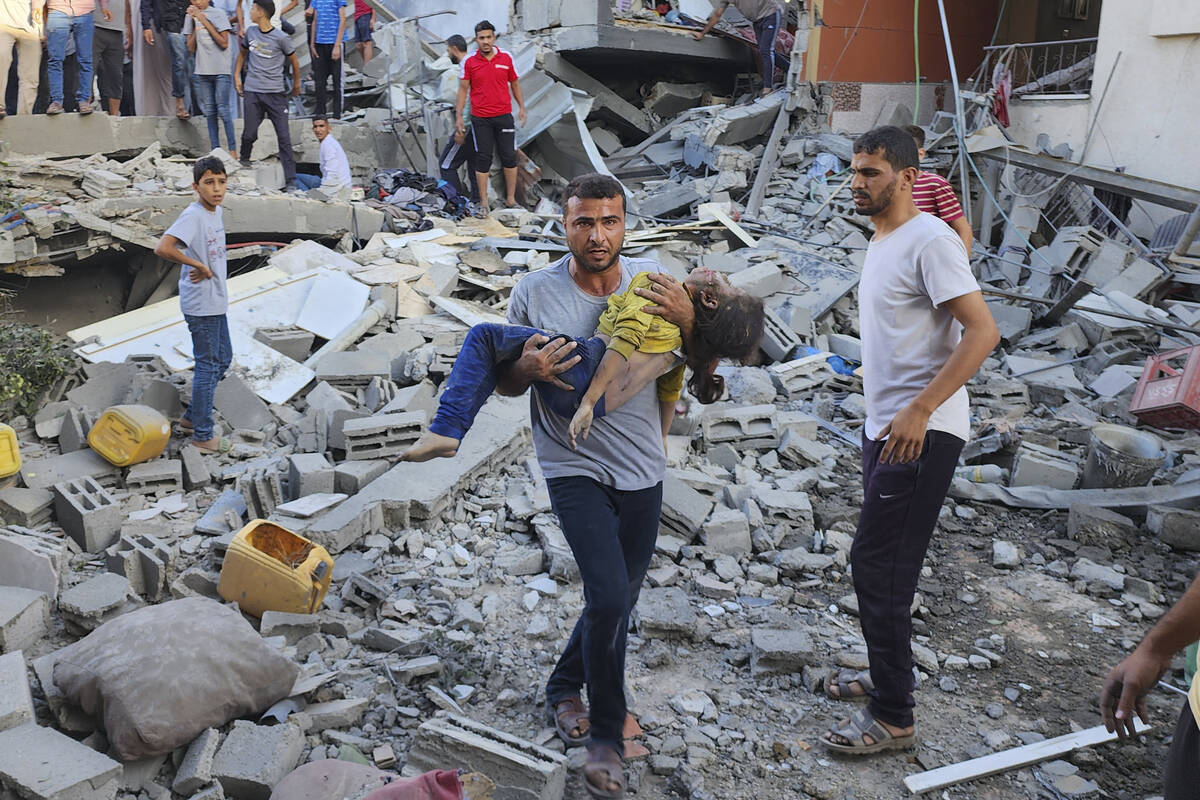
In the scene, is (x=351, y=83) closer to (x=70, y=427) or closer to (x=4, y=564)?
(x=70, y=427)

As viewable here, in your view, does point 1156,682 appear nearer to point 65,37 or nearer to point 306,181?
point 65,37

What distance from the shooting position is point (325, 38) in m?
12.6

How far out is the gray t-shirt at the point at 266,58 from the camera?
35.9 ft

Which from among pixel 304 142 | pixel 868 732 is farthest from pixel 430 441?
pixel 304 142

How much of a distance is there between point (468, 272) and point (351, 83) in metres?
8.24

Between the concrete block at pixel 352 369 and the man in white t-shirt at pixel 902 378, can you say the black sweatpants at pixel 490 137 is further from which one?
the man in white t-shirt at pixel 902 378

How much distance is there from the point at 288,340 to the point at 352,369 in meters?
0.89

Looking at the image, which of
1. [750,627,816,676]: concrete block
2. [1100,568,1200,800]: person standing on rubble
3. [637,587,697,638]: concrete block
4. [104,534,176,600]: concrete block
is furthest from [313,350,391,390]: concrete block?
[1100,568,1200,800]: person standing on rubble

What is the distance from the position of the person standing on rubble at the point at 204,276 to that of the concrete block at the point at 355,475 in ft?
4.29

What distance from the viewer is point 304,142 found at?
13109mm

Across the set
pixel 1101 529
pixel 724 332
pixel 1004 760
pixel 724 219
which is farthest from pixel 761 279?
pixel 724 332

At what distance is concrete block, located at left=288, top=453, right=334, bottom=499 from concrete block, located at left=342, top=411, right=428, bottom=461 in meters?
0.24

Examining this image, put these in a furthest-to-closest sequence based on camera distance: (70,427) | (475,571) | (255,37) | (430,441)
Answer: (255,37)
(70,427)
(475,571)
(430,441)

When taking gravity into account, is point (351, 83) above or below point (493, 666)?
above
